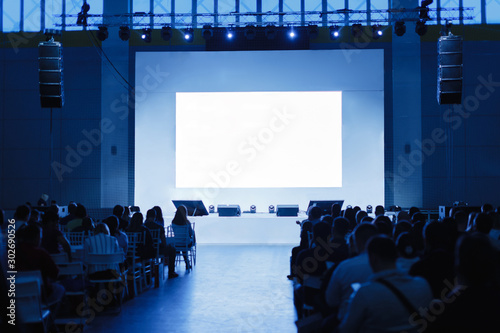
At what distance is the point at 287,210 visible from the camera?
1242 cm

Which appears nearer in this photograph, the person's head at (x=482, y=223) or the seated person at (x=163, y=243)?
the person's head at (x=482, y=223)

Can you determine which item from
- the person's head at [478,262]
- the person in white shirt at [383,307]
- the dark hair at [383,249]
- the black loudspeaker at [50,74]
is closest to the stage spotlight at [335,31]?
the black loudspeaker at [50,74]

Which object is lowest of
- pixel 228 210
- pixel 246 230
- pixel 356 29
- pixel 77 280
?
pixel 246 230

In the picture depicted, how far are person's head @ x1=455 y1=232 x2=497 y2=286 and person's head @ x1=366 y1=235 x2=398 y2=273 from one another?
17.4 inches

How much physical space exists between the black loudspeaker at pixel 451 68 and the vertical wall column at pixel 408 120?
151 inches

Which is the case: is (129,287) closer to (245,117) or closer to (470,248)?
(470,248)

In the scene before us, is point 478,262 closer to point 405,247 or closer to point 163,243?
point 405,247

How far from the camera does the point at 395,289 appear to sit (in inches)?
91.7

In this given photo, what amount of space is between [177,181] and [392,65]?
6340 millimetres

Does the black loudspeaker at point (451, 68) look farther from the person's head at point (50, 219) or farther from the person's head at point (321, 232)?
the person's head at point (50, 219)

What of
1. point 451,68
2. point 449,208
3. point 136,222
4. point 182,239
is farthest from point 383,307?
point 449,208

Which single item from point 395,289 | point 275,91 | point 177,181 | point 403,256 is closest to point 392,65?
point 275,91

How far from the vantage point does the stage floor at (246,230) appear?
1232 cm

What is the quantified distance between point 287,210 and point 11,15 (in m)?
9.07
